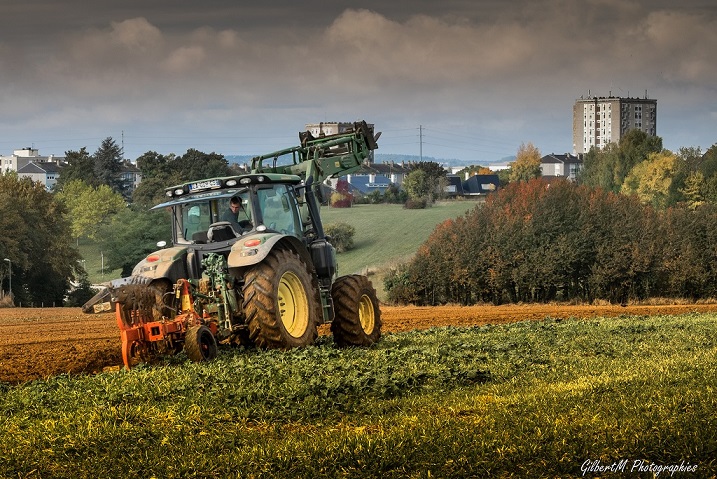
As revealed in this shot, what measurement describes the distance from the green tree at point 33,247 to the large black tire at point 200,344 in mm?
59900

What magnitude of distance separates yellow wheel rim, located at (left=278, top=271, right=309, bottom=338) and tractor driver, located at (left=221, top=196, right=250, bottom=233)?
1328 millimetres

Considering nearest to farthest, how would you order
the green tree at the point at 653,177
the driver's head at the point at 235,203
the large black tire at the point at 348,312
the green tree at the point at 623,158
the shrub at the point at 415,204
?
the driver's head at the point at 235,203
the large black tire at the point at 348,312
the shrub at the point at 415,204
the green tree at the point at 653,177
the green tree at the point at 623,158

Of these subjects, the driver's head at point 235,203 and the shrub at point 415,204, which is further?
the shrub at point 415,204

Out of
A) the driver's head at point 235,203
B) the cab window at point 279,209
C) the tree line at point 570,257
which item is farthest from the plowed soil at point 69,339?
the tree line at point 570,257

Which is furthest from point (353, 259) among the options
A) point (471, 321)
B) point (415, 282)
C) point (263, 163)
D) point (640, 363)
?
point (640, 363)

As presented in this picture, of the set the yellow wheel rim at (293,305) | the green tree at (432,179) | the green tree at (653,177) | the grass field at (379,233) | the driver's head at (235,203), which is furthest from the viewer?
the green tree at (432,179)

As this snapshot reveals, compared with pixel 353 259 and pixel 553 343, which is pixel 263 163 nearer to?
pixel 553 343

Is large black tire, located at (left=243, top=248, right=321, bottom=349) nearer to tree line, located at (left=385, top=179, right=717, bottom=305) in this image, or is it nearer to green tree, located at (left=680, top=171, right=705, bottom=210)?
tree line, located at (left=385, top=179, right=717, bottom=305)

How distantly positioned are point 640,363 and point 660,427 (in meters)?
5.77

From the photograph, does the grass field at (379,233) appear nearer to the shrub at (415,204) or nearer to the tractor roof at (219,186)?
the shrub at (415,204)

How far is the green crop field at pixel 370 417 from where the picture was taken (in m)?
8.63

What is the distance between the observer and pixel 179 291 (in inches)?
649

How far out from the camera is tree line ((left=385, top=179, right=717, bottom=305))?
5969 cm

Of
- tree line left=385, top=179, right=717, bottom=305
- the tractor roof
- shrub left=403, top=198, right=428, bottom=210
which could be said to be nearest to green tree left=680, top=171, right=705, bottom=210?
shrub left=403, top=198, right=428, bottom=210
